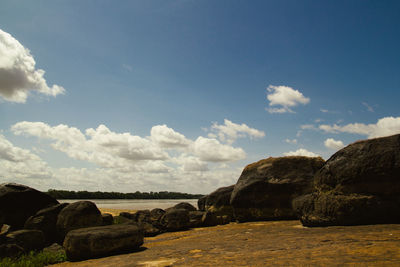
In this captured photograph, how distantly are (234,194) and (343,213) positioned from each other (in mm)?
6615

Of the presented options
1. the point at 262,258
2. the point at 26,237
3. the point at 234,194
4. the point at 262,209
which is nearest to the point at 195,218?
the point at 234,194

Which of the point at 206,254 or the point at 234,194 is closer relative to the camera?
the point at 206,254

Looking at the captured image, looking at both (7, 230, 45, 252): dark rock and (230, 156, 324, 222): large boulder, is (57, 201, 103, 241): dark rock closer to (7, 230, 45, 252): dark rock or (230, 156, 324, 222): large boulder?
(7, 230, 45, 252): dark rock

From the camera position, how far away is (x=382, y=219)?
263 inches

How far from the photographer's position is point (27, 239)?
9.28 metres

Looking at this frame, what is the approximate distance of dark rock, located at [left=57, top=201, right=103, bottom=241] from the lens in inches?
400

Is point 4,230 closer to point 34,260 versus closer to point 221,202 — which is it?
point 34,260

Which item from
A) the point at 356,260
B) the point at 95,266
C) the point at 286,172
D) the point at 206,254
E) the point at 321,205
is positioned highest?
the point at 286,172

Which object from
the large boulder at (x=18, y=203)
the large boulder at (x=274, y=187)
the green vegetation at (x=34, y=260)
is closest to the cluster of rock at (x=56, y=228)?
the large boulder at (x=18, y=203)

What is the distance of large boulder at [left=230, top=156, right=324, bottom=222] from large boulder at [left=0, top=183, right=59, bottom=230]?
9190mm

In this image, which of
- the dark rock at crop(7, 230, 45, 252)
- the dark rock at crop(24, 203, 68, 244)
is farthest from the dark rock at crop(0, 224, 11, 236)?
the dark rock at crop(24, 203, 68, 244)

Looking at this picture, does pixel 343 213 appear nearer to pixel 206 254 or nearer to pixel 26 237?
pixel 206 254

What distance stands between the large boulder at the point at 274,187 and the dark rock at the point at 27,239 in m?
8.19

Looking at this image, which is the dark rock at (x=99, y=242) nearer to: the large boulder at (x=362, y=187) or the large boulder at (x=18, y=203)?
the large boulder at (x=362, y=187)
